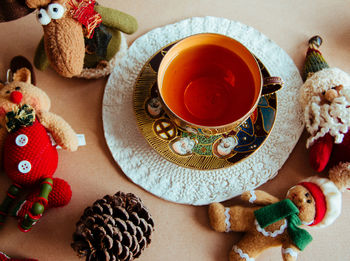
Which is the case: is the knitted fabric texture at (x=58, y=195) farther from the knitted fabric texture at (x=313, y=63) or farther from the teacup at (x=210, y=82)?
the knitted fabric texture at (x=313, y=63)

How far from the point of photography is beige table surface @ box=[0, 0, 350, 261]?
0.55 meters

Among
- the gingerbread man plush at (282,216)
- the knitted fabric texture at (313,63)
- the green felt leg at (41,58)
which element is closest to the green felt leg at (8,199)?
the green felt leg at (41,58)

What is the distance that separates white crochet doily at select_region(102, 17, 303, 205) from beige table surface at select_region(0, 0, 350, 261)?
26 mm

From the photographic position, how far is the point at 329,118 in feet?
1.77

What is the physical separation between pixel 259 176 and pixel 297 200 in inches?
3.1

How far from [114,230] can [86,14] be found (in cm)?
→ 36

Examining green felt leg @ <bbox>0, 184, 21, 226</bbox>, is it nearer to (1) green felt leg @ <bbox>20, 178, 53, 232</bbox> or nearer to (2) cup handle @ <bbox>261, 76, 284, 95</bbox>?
(1) green felt leg @ <bbox>20, 178, 53, 232</bbox>

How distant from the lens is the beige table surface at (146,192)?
1.79ft

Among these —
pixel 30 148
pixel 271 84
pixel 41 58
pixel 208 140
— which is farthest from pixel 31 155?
pixel 271 84

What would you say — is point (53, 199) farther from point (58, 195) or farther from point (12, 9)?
point (12, 9)

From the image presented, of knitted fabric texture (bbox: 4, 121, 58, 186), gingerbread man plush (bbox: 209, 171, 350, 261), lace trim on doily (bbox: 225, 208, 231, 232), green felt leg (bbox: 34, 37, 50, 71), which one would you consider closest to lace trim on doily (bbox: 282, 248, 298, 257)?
gingerbread man plush (bbox: 209, 171, 350, 261)

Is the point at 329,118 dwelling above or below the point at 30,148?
above

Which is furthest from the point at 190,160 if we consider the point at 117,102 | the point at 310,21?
the point at 310,21

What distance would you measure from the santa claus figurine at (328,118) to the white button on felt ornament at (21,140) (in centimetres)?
53
